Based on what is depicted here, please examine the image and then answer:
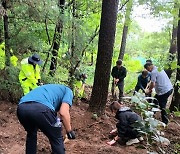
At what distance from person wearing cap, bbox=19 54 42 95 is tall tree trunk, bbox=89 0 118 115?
1.46 meters

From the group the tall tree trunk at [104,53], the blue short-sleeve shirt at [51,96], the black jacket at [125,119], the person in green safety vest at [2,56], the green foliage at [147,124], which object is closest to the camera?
the green foliage at [147,124]

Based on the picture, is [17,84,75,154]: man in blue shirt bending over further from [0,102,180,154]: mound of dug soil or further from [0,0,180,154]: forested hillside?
[0,102,180,154]: mound of dug soil

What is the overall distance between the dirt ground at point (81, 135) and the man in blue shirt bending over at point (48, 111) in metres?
1.26

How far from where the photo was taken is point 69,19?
8.64 meters

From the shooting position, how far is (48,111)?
12.8 feet

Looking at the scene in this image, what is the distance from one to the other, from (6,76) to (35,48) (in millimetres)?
1318

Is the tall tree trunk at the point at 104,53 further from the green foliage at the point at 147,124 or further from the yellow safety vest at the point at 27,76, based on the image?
the green foliage at the point at 147,124

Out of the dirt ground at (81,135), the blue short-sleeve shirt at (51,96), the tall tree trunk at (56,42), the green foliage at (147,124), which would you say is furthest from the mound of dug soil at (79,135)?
the green foliage at (147,124)

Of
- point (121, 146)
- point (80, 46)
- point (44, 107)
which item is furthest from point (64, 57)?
point (44, 107)

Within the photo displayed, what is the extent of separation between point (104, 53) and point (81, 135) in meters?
2.02

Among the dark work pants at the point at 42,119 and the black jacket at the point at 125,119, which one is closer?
the dark work pants at the point at 42,119

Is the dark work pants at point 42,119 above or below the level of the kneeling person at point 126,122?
above

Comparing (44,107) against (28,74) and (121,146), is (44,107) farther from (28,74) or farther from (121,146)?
(28,74)

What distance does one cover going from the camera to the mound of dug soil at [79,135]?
211 inches
